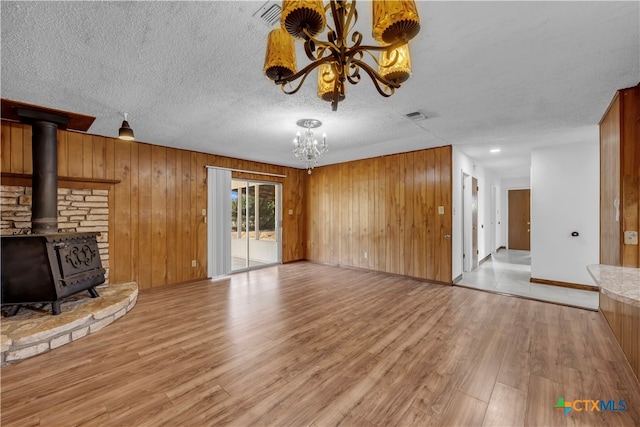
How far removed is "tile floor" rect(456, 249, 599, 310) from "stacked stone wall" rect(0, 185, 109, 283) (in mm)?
5922

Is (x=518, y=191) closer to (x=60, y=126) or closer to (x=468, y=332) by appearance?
(x=468, y=332)

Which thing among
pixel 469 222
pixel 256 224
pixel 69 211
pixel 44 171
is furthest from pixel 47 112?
pixel 469 222

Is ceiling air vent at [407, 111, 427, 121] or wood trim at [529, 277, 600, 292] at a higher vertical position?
ceiling air vent at [407, 111, 427, 121]

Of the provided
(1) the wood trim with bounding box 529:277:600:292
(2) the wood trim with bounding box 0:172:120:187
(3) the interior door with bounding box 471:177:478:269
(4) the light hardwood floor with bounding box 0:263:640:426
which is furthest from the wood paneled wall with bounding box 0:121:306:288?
(1) the wood trim with bounding box 529:277:600:292

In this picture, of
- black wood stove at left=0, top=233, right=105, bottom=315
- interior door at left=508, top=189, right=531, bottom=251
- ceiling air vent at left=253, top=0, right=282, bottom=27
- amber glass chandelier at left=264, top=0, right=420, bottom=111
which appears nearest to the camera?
amber glass chandelier at left=264, top=0, right=420, bottom=111

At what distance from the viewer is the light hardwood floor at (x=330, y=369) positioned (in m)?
1.72

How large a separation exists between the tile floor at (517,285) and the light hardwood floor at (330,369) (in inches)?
18.5

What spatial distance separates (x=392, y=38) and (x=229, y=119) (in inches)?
105

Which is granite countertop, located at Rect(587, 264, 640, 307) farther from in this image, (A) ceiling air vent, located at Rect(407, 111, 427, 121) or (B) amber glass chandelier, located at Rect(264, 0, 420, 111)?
(A) ceiling air vent, located at Rect(407, 111, 427, 121)

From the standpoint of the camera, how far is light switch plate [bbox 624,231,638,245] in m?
2.39

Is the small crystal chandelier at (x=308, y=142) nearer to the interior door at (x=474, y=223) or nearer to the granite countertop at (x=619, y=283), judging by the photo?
the granite countertop at (x=619, y=283)

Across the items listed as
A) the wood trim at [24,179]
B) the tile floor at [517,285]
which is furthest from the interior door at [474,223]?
the wood trim at [24,179]

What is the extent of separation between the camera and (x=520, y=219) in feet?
28.4

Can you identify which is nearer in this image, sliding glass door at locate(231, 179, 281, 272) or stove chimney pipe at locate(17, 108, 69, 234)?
stove chimney pipe at locate(17, 108, 69, 234)
